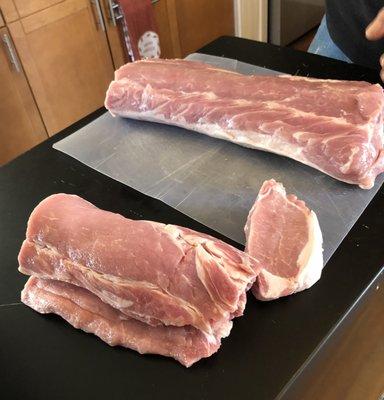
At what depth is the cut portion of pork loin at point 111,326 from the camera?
98 centimetres

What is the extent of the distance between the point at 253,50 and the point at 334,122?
0.74m

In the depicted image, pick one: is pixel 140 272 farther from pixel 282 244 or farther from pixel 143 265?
pixel 282 244

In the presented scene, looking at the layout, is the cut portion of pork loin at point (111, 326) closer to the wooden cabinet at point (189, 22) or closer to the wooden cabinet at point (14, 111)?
the wooden cabinet at point (14, 111)

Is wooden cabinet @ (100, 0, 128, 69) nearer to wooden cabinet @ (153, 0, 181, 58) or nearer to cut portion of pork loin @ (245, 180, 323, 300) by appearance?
wooden cabinet @ (153, 0, 181, 58)

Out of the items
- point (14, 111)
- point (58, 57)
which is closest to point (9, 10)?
point (58, 57)

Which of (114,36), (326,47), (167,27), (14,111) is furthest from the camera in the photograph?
(167,27)

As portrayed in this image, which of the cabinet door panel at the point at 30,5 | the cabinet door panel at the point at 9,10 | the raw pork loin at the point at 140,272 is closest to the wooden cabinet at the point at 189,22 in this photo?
the cabinet door panel at the point at 30,5

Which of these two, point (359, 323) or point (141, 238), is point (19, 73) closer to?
point (141, 238)

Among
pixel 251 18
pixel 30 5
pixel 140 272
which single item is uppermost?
pixel 30 5

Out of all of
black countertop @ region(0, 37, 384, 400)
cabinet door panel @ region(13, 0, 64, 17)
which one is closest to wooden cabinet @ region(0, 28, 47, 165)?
cabinet door panel @ region(13, 0, 64, 17)

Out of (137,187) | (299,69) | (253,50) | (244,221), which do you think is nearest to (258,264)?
(244,221)

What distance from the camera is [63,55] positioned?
2580 millimetres

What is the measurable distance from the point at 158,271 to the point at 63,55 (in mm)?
1954

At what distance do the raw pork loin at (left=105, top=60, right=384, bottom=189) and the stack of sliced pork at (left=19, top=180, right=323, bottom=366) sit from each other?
0.23m
